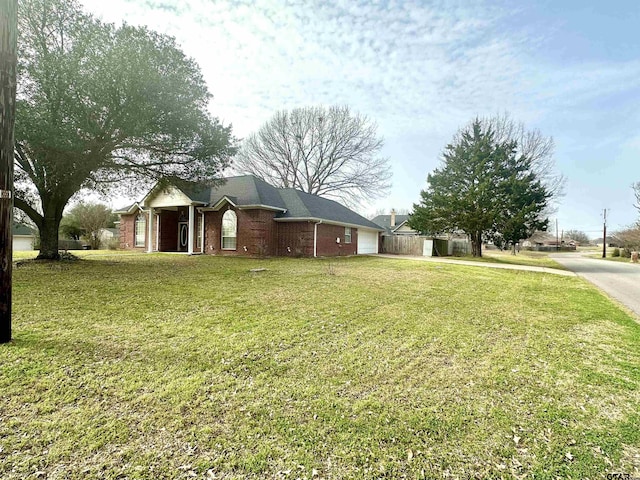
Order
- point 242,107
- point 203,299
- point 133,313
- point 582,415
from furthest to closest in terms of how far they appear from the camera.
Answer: point 242,107
point 203,299
point 133,313
point 582,415

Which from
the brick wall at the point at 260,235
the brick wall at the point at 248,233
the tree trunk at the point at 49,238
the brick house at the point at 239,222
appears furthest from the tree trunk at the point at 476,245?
the tree trunk at the point at 49,238

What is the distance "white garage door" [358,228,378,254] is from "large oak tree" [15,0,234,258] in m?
14.6

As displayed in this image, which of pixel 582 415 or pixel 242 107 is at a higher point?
pixel 242 107

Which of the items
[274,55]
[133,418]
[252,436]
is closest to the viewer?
[252,436]

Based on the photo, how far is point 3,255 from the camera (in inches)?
157

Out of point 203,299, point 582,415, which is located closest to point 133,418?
point 582,415

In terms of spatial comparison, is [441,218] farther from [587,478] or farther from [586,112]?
[587,478]

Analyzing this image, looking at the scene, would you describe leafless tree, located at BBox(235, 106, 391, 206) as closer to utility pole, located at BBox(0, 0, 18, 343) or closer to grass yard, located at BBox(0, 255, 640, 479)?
grass yard, located at BBox(0, 255, 640, 479)

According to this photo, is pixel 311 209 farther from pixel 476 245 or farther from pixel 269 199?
pixel 476 245

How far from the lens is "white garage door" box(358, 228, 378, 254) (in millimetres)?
25359

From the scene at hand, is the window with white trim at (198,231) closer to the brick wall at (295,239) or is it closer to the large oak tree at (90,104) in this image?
the brick wall at (295,239)

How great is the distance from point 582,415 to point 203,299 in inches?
254

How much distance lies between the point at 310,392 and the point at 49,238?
14.8 m

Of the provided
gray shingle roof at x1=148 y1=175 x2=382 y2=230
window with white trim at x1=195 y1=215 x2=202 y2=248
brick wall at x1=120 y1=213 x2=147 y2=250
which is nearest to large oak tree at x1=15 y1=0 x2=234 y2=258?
gray shingle roof at x1=148 y1=175 x2=382 y2=230
